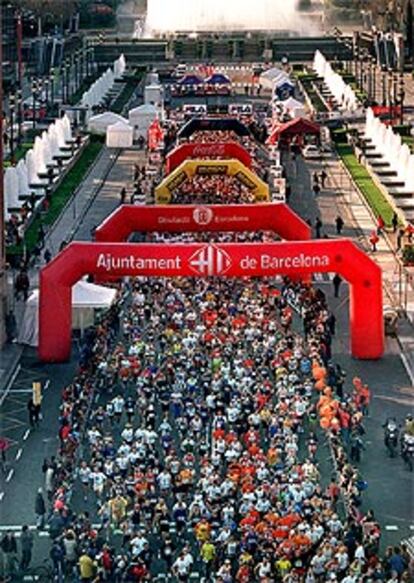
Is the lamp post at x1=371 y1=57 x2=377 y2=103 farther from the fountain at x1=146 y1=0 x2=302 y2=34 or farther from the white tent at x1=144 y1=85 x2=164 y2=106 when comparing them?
the fountain at x1=146 y1=0 x2=302 y2=34

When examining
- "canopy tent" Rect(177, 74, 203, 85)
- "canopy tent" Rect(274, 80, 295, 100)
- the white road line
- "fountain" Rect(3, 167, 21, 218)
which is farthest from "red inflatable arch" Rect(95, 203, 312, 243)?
"canopy tent" Rect(177, 74, 203, 85)

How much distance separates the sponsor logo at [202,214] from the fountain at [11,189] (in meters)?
18.7

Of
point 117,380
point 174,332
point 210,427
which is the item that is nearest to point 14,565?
point 210,427

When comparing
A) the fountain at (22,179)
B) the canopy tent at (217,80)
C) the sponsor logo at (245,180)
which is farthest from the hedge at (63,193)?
the canopy tent at (217,80)

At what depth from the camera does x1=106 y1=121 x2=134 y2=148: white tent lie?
4178 inches

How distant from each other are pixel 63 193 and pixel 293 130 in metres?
18.0

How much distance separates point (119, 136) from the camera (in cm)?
10631

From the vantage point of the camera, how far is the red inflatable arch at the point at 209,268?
54.4m

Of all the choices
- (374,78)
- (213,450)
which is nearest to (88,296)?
(213,450)

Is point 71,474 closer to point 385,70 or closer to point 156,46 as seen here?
point 385,70

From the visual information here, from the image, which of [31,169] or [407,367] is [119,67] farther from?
[407,367]

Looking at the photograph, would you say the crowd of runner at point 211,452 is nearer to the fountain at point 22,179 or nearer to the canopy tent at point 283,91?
the fountain at point 22,179

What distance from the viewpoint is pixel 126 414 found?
4834 centimetres

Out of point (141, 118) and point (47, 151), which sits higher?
point (47, 151)
